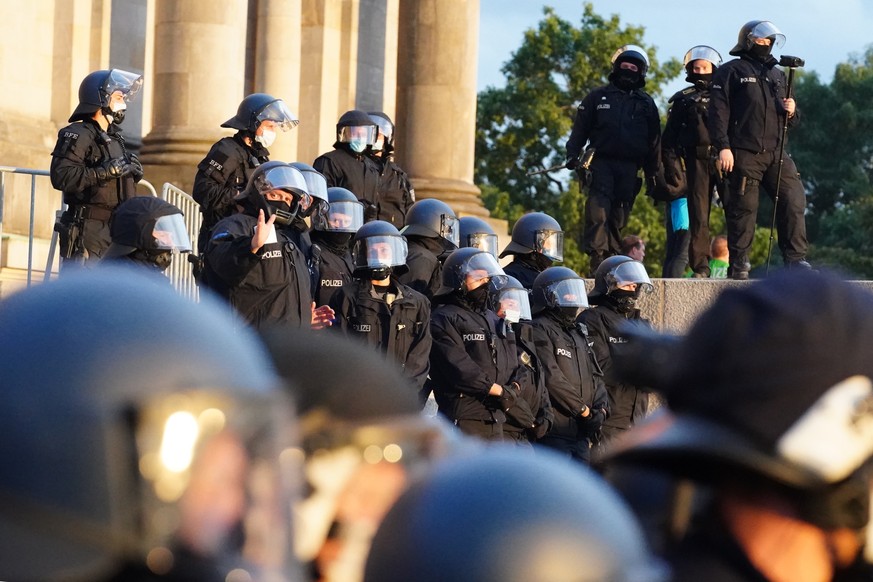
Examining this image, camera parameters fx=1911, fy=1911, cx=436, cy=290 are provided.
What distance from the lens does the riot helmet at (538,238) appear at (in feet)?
46.5

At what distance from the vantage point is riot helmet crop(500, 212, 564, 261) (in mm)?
14164

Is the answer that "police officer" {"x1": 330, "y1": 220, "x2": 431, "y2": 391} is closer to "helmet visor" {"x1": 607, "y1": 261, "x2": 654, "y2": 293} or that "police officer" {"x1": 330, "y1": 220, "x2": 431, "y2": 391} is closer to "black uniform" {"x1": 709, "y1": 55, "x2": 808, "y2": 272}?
"helmet visor" {"x1": 607, "y1": 261, "x2": 654, "y2": 293}

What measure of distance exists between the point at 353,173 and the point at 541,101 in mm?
36541

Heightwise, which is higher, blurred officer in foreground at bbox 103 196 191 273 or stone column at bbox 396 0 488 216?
stone column at bbox 396 0 488 216

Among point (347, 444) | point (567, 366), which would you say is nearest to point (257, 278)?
point (567, 366)

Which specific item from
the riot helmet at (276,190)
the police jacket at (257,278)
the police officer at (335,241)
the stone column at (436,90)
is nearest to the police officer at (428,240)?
the police officer at (335,241)

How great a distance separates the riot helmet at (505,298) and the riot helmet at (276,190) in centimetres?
153

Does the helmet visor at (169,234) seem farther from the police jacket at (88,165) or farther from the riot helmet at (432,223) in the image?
the riot helmet at (432,223)

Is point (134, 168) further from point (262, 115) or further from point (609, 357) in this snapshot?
point (609, 357)

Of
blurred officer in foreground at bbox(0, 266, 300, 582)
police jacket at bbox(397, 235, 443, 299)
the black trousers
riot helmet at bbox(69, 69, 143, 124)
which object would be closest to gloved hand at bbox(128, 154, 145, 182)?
riot helmet at bbox(69, 69, 143, 124)

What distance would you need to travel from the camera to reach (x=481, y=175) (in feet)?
166

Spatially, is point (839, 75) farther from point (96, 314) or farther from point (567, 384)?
point (96, 314)

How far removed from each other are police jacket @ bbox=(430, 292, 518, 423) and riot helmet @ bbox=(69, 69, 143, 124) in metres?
2.29

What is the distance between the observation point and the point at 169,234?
9969mm
